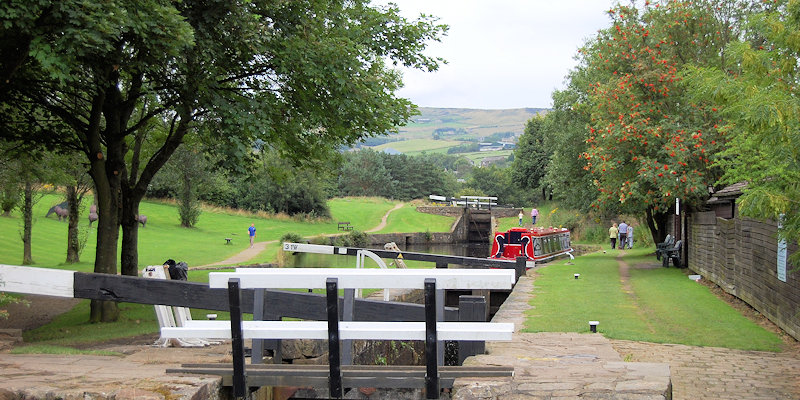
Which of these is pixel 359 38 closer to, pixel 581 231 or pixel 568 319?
pixel 568 319

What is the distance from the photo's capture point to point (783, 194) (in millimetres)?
7812

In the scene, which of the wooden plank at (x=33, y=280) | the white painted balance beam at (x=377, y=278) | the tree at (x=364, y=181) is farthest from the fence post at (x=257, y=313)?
the tree at (x=364, y=181)

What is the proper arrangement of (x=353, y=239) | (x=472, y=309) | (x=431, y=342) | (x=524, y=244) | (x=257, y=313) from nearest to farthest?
(x=431, y=342) < (x=257, y=313) < (x=472, y=309) < (x=524, y=244) < (x=353, y=239)

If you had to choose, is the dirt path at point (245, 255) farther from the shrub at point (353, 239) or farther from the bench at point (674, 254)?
the bench at point (674, 254)

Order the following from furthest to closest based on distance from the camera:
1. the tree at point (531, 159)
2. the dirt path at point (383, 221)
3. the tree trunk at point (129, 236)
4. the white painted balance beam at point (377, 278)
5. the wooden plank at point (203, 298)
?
the tree at point (531, 159)
the dirt path at point (383, 221)
the tree trunk at point (129, 236)
the wooden plank at point (203, 298)
the white painted balance beam at point (377, 278)

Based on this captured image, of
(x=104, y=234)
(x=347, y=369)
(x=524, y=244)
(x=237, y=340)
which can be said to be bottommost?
(x=524, y=244)

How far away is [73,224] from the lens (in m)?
24.5

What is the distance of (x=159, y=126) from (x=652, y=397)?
1667cm

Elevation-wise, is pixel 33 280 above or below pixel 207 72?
below

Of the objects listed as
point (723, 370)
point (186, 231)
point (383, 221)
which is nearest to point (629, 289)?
point (723, 370)

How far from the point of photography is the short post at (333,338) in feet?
15.3

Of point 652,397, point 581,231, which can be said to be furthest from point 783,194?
point 581,231

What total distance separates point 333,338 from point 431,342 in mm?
627

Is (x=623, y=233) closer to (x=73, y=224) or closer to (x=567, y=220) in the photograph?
(x=567, y=220)
